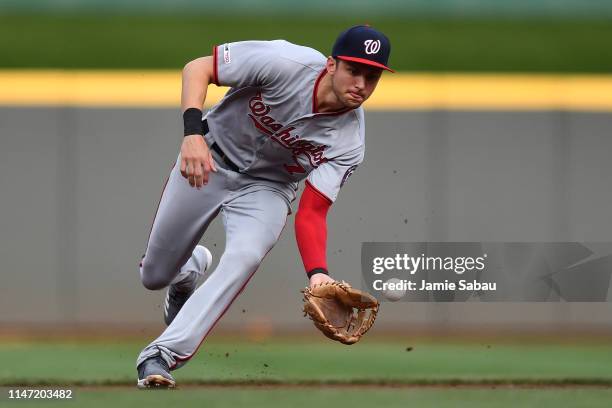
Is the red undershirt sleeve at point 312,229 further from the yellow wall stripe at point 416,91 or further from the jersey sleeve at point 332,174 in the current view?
the yellow wall stripe at point 416,91

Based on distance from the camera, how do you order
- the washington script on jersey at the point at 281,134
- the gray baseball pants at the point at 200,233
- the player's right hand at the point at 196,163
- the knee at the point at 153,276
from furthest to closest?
the knee at the point at 153,276 < the washington script on jersey at the point at 281,134 < the gray baseball pants at the point at 200,233 < the player's right hand at the point at 196,163

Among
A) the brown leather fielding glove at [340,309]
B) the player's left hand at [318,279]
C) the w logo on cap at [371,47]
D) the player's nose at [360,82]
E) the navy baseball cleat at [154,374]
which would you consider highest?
the w logo on cap at [371,47]

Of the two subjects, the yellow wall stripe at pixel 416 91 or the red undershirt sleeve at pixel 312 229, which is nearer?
the red undershirt sleeve at pixel 312 229

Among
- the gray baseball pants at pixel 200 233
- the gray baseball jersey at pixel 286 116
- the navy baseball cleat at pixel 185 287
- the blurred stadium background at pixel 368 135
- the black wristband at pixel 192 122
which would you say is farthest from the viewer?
the blurred stadium background at pixel 368 135

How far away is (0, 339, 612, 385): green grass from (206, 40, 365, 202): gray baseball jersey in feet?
3.94

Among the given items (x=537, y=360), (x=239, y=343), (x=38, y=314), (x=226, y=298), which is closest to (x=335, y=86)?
(x=226, y=298)

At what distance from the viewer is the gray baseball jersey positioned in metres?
4.24

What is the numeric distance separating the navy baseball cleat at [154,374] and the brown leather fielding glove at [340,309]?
0.55 meters

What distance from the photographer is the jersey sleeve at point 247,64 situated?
4211 millimetres

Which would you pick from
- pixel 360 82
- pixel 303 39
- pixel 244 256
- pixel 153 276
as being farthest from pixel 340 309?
pixel 303 39

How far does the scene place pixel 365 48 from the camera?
3.96m

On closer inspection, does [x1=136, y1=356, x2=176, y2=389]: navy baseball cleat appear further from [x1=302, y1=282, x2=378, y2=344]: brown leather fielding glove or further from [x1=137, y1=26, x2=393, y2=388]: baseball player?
[x1=302, y1=282, x2=378, y2=344]: brown leather fielding glove

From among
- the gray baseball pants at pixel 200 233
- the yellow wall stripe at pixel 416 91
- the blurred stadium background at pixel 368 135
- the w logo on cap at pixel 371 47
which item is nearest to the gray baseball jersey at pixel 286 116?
the gray baseball pants at pixel 200 233

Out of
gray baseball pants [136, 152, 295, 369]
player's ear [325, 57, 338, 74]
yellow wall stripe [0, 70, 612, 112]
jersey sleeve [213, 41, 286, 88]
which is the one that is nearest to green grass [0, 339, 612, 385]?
gray baseball pants [136, 152, 295, 369]
